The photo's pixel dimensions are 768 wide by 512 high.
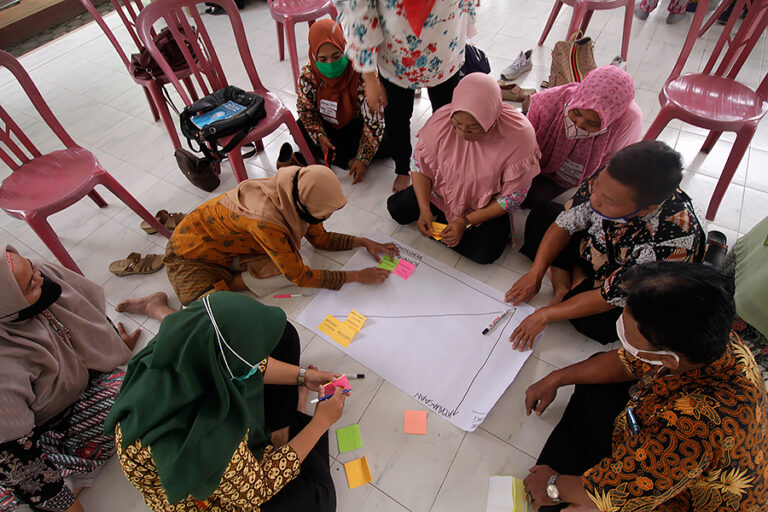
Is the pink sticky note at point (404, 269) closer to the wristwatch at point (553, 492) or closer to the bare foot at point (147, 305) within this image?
the wristwatch at point (553, 492)

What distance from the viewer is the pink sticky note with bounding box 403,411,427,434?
151 cm

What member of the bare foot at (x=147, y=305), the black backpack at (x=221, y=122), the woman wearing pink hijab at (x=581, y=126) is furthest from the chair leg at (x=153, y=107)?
the woman wearing pink hijab at (x=581, y=126)

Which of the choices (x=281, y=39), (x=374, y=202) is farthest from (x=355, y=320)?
(x=281, y=39)

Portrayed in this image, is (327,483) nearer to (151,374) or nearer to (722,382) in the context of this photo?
(151,374)

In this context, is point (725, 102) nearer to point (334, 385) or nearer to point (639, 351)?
point (639, 351)

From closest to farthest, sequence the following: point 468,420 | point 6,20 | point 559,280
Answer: point 468,420 < point 559,280 < point 6,20

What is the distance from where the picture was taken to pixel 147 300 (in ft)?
6.32

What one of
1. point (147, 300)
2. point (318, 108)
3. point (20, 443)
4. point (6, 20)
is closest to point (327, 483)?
point (20, 443)

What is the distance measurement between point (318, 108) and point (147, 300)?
1.42m

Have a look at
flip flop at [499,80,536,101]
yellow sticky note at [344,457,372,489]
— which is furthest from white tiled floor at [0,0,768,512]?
flip flop at [499,80,536,101]

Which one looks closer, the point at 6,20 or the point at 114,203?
the point at 114,203

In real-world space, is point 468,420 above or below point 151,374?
below

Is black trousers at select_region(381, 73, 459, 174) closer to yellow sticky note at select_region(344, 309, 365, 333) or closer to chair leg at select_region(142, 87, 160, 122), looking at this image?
yellow sticky note at select_region(344, 309, 365, 333)

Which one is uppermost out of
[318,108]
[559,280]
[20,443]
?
[318,108]
